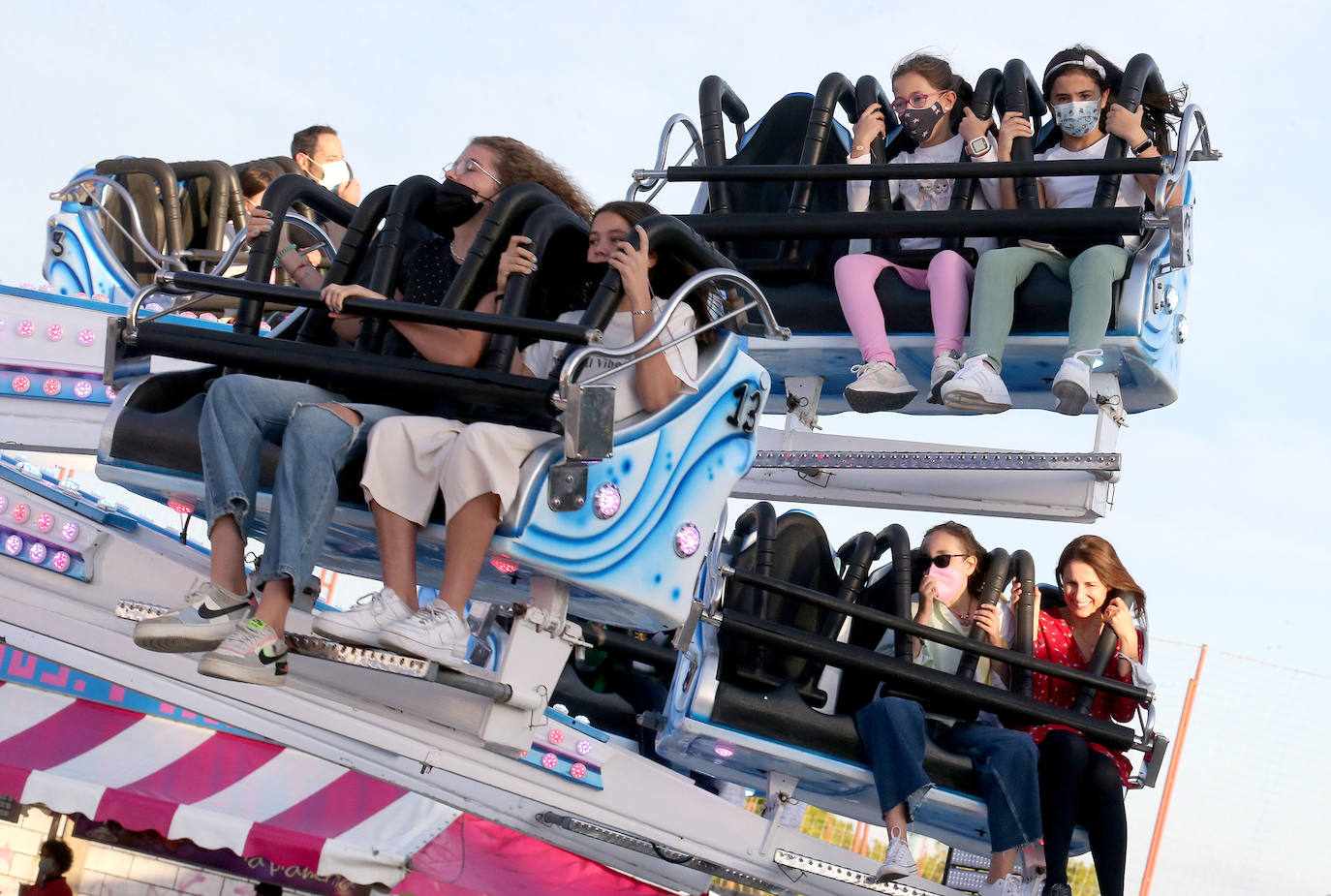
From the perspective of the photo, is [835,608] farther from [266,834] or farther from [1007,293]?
[266,834]

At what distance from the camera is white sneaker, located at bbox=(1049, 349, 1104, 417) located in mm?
4164

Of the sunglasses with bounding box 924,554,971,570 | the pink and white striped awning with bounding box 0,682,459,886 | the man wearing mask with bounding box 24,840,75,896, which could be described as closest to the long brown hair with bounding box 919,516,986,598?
the sunglasses with bounding box 924,554,971,570

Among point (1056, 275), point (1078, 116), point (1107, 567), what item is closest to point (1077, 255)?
point (1056, 275)

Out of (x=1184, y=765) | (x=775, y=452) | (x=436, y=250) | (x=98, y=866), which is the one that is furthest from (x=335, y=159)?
(x=1184, y=765)

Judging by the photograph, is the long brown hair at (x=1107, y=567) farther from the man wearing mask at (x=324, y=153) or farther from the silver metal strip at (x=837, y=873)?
the man wearing mask at (x=324, y=153)

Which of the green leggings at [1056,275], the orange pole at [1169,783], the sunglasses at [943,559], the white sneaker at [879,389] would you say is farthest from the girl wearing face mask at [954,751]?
the orange pole at [1169,783]

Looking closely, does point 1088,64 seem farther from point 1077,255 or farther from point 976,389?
point 976,389

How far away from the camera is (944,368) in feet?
14.6

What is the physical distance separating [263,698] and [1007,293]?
2.38m

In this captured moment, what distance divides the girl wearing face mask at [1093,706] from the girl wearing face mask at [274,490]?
1973 millimetres

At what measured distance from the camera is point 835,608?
3.91 m

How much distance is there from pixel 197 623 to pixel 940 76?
3095mm

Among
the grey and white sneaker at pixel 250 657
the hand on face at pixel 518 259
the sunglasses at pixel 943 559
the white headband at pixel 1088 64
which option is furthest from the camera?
the white headband at pixel 1088 64

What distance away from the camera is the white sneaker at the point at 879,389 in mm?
4438
